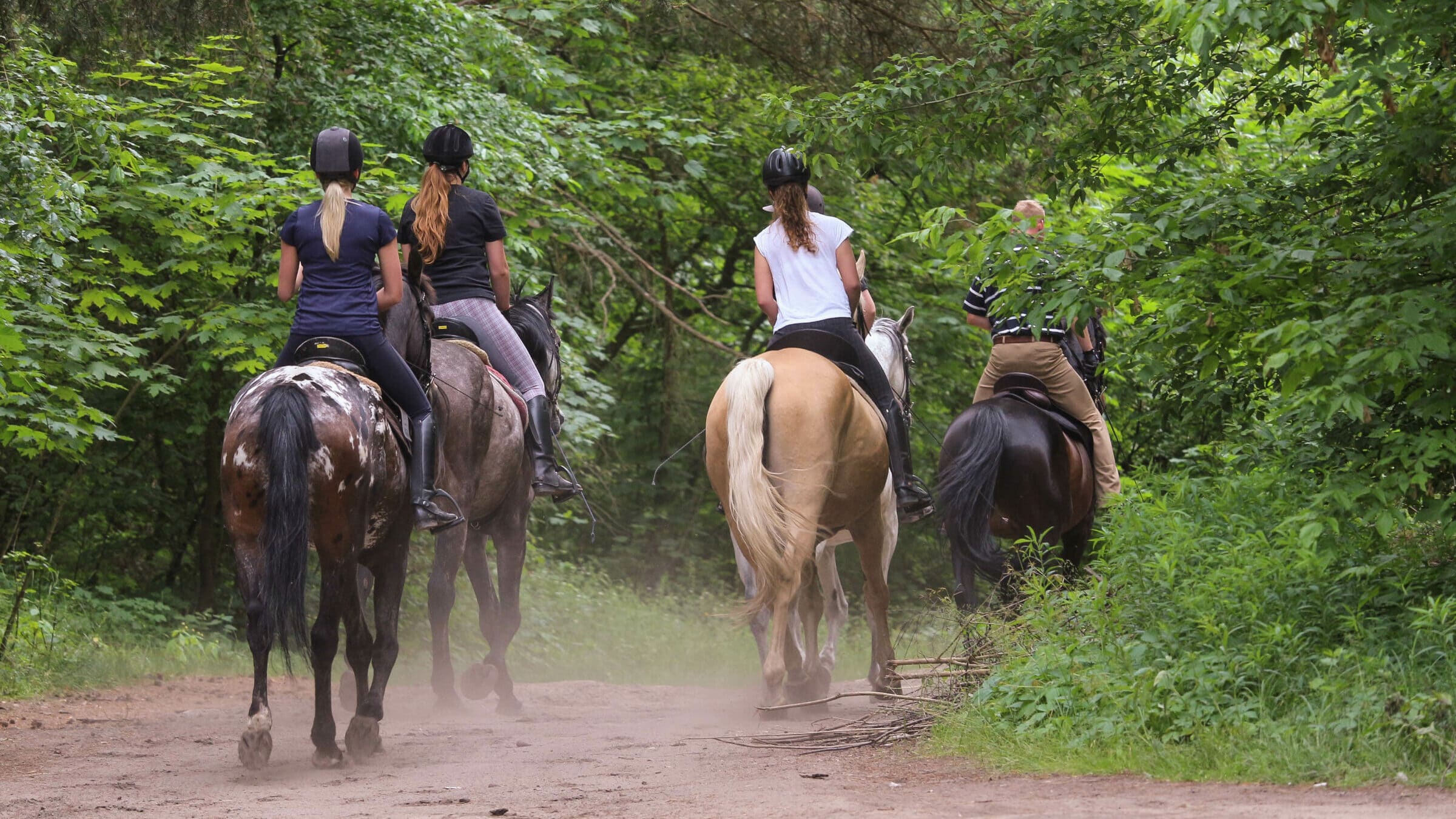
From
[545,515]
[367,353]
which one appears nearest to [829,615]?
[367,353]

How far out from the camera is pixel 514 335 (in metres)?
9.80

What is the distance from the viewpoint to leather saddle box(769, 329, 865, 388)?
844 cm

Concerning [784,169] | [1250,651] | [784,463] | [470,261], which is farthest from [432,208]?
[1250,651]

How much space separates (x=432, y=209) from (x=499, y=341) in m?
1.04

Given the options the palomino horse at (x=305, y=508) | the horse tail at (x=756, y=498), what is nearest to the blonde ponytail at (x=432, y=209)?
the palomino horse at (x=305, y=508)

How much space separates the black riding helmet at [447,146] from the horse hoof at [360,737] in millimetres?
3587

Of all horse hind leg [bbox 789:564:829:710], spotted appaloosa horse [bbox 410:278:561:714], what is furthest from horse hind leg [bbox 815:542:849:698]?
spotted appaloosa horse [bbox 410:278:561:714]

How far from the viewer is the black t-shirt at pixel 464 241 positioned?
9.28 meters

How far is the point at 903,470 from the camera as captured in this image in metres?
8.77

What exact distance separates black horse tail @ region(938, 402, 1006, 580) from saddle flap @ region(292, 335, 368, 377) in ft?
11.3

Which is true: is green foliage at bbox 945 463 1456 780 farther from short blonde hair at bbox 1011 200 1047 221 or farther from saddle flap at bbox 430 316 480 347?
saddle flap at bbox 430 316 480 347

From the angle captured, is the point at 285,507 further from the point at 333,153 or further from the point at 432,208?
the point at 432,208

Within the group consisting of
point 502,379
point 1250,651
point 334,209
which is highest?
point 334,209

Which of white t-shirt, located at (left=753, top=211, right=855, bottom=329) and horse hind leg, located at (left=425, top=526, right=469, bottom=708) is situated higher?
white t-shirt, located at (left=753, top=211, right=855, bottom=329)
